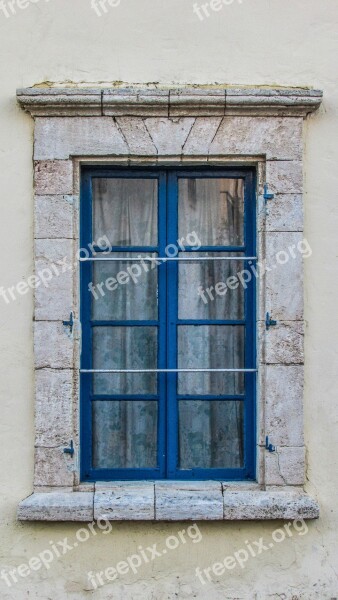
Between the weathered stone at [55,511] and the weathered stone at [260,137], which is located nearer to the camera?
the weathered stone at [55,511]

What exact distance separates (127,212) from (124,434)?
1.36 meters

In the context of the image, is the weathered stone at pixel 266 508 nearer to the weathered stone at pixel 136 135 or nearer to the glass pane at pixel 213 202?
the glass pane at pixel 213 202

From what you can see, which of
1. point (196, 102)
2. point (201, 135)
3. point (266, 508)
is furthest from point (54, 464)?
point (196, 102)

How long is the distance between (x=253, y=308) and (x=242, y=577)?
1571 millimetres

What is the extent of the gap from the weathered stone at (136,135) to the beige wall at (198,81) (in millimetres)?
261

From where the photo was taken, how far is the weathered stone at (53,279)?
4.46 m

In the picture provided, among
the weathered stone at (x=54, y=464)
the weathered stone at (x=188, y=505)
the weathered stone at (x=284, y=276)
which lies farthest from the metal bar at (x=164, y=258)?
the weathered stone at (x=188, y=505)

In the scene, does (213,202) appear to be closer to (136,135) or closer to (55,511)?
(136,135)

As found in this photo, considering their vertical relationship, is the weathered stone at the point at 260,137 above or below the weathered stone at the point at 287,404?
above

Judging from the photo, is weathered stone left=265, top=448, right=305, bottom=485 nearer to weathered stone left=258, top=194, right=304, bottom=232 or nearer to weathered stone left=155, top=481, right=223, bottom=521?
weathered stone left=155, top=481, right=223, bottom=521

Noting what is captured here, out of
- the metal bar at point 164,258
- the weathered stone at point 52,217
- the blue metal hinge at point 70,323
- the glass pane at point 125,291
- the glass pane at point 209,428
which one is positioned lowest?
the glass pane at point 209,428

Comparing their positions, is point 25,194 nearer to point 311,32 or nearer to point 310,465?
point 311,32

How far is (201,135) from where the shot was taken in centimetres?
447

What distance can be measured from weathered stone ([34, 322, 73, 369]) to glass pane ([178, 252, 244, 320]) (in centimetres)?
73
